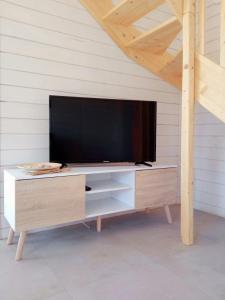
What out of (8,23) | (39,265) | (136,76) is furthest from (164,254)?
(8,23)

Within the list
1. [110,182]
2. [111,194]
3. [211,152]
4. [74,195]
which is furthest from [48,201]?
[211,152]

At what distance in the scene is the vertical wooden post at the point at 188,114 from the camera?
192cm

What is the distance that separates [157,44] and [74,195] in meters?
1.63

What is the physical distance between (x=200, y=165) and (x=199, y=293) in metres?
1.82

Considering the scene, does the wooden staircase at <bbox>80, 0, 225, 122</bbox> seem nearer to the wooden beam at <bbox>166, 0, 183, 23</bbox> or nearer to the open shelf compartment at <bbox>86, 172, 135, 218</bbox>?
the wooden beam at <bbox>166, 0, 183, 23</bbox>

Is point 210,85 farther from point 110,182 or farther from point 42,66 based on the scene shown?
point 42,66

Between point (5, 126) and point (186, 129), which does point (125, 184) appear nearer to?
point (186, 129)

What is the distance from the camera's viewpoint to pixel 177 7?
6.24 ft

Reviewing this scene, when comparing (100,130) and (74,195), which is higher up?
(100,130)

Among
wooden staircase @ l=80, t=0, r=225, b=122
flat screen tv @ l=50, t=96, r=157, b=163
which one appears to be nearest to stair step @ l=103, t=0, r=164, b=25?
wooden staircase @ l=80, t=0, r=225, b=122

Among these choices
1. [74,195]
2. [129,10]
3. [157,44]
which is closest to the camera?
[74,195]

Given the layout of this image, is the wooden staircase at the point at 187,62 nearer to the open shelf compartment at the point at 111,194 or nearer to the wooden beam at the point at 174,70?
the wooden beam at the point at 174,70

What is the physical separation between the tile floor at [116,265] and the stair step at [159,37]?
1.74 metres

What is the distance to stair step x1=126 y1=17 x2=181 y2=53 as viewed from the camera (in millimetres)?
2043
